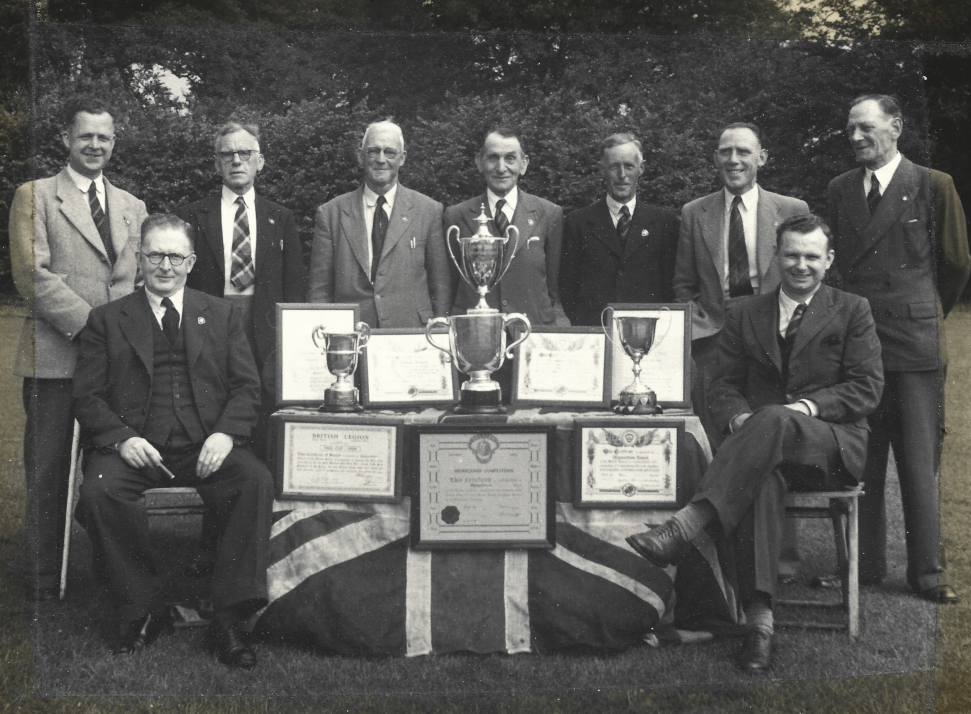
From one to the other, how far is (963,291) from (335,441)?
2646 millimetres

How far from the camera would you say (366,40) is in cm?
406

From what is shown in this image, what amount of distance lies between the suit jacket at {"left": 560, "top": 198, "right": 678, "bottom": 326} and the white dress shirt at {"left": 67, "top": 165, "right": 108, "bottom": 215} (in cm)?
205

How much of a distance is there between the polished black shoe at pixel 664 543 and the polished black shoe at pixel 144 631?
5.71ft

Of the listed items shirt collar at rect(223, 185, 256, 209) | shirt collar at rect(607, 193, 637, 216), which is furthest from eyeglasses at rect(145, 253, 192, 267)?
shirt collar at rect(607, 193, 637, 216)

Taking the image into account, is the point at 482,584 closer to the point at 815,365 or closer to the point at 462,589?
the point at 462,589

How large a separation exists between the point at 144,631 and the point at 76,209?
1.71m

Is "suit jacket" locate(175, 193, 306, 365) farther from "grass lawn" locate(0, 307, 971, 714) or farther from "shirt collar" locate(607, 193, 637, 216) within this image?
"shirt collar" locate(607, 193, 637, 216)

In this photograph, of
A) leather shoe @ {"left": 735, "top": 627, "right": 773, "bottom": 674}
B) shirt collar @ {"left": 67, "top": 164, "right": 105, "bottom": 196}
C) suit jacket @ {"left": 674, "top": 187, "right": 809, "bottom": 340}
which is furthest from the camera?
suit jacket @ {"left": 674, "top": 187, "right": 809, "bottom": 340}

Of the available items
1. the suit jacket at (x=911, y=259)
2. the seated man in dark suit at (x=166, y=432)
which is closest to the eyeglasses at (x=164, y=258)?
the seated man in dark suit at (x=166, y=432)

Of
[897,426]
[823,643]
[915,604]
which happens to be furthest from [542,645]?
[897,426]

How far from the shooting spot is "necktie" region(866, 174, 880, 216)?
10.9 ft

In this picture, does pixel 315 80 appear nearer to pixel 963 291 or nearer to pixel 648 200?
pixel 648 200

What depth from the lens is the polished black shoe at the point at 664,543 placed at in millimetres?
2783

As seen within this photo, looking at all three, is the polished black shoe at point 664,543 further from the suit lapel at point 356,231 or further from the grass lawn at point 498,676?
the suit lapel at point 356,231
